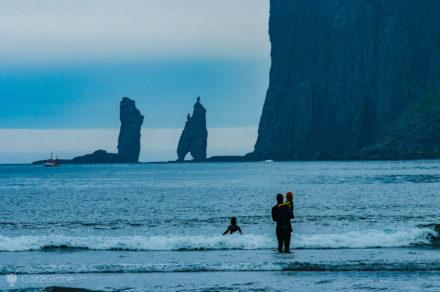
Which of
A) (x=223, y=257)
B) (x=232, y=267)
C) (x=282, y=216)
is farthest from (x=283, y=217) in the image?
(x=232, y=267)

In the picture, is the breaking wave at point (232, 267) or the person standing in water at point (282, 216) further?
the person standing in water at point (282, 216)

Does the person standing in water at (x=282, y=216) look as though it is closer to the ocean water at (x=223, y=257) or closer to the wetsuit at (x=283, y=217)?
the wetsuit at (x=283, y=217)

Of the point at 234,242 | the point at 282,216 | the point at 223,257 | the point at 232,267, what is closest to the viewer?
the point at 232,267

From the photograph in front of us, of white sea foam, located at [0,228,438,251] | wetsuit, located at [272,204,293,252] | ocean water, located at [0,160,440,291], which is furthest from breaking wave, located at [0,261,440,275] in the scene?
white sea foam, located at [0,228,438,251]

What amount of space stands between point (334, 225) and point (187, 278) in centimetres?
2887

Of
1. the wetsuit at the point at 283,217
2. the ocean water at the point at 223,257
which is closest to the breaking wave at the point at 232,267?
the ocean water at the point at 223,257

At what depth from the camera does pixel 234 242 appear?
35.4 meters

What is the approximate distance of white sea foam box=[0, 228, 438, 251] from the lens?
34781 millimetres

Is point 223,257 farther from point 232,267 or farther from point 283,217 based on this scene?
point 232,267

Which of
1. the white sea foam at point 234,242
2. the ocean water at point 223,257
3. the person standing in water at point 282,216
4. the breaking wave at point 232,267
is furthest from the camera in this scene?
the white sea foam at point 234,242

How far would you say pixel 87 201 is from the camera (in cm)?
9631

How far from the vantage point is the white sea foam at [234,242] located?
3478 centimetres

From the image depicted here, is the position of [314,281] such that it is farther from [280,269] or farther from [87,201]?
[87,201]

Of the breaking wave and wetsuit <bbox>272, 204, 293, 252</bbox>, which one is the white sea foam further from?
the breaking wave
